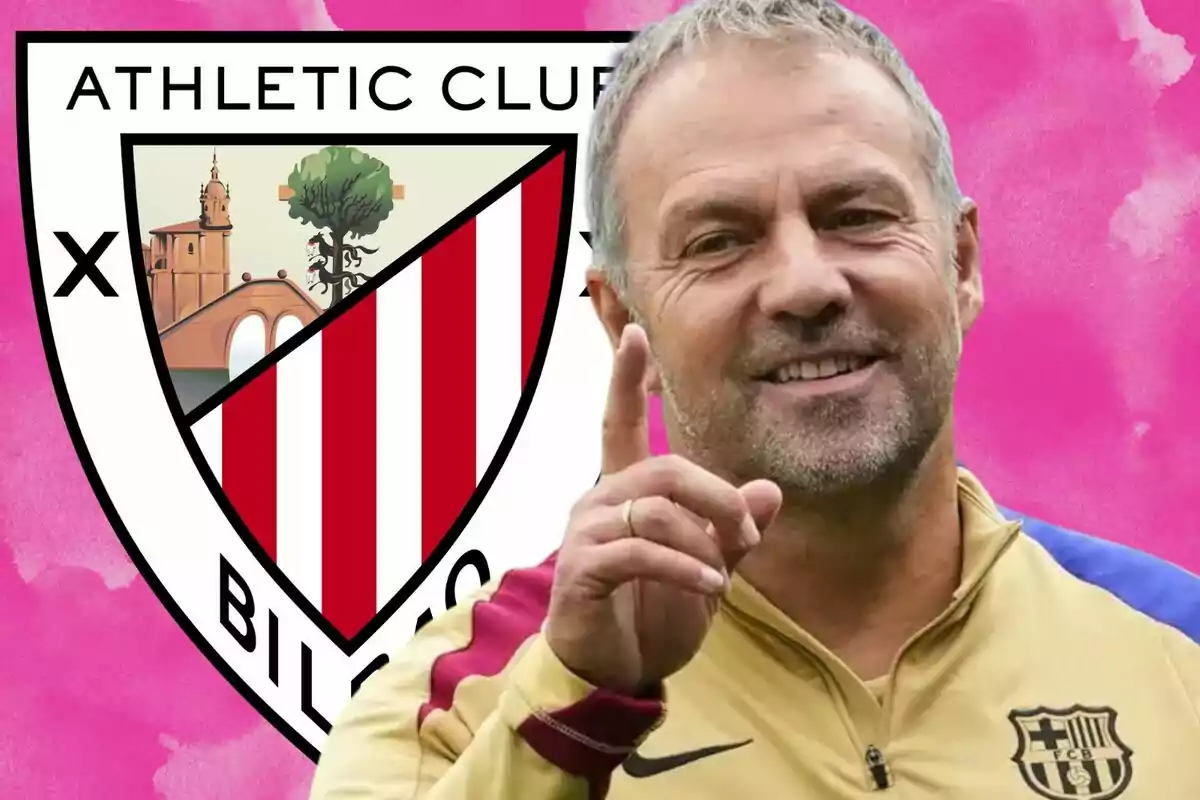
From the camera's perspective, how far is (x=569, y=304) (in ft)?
6.01

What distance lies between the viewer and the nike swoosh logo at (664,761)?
3.12 feet

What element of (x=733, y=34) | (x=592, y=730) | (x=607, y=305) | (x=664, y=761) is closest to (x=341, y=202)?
(x=607, y=305)

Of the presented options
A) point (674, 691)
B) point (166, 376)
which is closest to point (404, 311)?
point (166, 376)

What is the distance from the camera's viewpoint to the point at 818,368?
3.19 feet

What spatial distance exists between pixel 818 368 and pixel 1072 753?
346mm

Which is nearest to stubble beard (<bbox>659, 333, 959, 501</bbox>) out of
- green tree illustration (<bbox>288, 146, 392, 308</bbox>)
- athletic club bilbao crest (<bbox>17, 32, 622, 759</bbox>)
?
A: athletic club bilbao crest (<bbox>17, 32, 622, 759</bbox>)

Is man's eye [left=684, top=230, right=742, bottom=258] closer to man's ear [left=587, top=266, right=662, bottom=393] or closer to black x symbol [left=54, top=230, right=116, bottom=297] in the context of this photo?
man's ear [left=587, top=266, right=662, bottom=393]

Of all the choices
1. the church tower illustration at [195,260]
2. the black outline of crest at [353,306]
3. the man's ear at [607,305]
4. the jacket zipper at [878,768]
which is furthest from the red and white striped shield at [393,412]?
the jacket zipper at [878,768]

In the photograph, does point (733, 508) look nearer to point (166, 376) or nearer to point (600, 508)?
point (600, 508)

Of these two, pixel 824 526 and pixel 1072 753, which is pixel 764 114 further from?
pixel 1072 753

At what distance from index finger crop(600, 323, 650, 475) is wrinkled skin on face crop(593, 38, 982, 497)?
0.72 feet

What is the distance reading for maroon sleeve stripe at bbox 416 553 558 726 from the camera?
3.48 ft

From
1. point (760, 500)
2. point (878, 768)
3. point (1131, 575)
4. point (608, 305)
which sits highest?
point (608, 305)

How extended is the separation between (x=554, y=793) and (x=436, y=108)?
1.24 m
